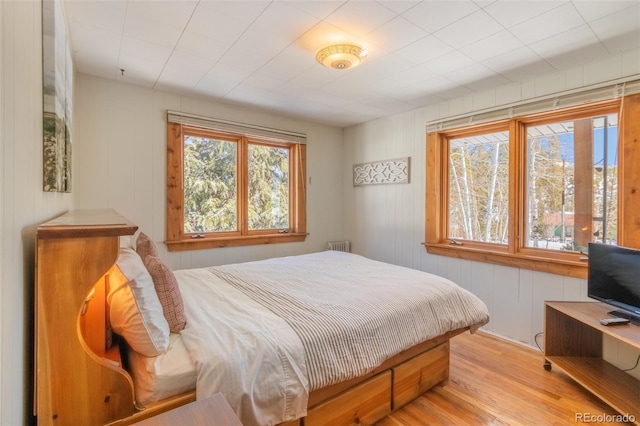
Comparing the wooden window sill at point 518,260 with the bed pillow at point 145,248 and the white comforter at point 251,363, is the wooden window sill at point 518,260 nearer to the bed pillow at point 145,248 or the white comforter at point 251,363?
the white comforter at point 251,363

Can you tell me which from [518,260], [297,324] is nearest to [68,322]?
[297,324]

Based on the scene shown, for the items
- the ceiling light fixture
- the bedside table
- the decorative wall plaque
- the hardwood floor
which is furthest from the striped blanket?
the ceiling light fixture

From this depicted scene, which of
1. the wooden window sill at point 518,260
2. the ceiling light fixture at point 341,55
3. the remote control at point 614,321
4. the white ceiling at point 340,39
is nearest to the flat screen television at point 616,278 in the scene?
the remote control at point 614,321

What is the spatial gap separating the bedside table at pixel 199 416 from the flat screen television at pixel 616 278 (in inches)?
100

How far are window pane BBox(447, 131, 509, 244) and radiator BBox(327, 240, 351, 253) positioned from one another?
4.82 ft

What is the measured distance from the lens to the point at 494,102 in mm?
2990

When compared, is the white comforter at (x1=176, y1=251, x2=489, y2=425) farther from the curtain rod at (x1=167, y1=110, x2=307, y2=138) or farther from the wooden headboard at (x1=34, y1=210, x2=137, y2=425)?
the curtain rod at (x1=167, y1=110, x2=307, y2=138)

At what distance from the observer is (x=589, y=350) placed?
2436mm

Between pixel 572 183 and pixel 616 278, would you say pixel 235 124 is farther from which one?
pixel 616 278

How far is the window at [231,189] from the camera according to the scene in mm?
3223

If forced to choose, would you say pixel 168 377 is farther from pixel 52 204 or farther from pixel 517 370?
pixel 517 370

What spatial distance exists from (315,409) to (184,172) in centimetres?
270

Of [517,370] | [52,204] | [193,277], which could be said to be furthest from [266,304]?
[517,370]

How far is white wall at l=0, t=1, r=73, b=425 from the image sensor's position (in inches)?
29.3
